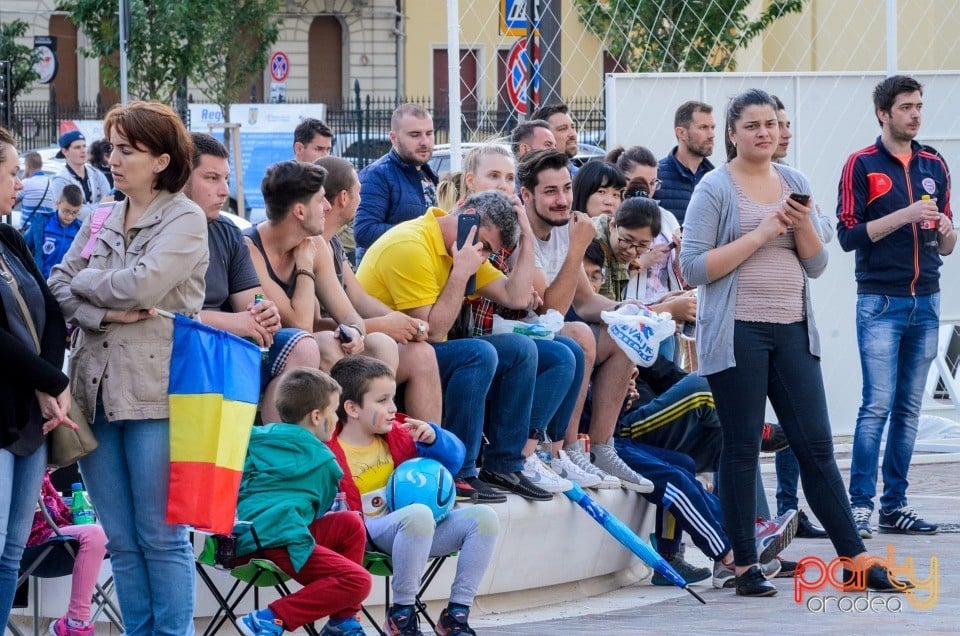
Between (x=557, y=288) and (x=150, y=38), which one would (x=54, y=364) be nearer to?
(x=557, y=288)

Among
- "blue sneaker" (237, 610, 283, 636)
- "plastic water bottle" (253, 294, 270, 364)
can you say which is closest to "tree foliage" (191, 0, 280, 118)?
"plastic water bottle" (253, 294, 270, 364)

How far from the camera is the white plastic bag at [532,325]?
7.08 metres

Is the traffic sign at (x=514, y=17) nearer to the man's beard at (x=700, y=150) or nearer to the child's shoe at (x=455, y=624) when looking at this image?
the man's beard at (x=700, y=150)

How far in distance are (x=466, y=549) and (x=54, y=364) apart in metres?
1.71

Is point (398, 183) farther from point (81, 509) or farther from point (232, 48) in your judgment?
point (232, 48)

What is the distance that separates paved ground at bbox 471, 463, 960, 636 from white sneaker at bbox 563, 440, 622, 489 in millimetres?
485

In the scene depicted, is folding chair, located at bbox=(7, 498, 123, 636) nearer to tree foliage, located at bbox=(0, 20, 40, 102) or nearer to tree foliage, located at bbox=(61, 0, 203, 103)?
tree foliage, located at bbox=(61, 0, 203, 103)

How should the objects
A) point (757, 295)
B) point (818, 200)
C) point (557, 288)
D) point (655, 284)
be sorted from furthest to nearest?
1. point (818, 200)
2. point (655, 284)
3. point (557, 288)
4. point (757, 295)

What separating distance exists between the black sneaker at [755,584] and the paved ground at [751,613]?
42 mm

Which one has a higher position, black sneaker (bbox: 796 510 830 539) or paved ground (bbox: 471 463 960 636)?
paved ground (bbox: 471 463 960 636)

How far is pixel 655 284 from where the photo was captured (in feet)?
28.7

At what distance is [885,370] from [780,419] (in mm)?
2040

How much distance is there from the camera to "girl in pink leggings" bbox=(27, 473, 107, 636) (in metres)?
5.80

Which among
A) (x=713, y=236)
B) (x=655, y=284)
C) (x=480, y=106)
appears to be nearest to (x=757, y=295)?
(x=713, y=236)
